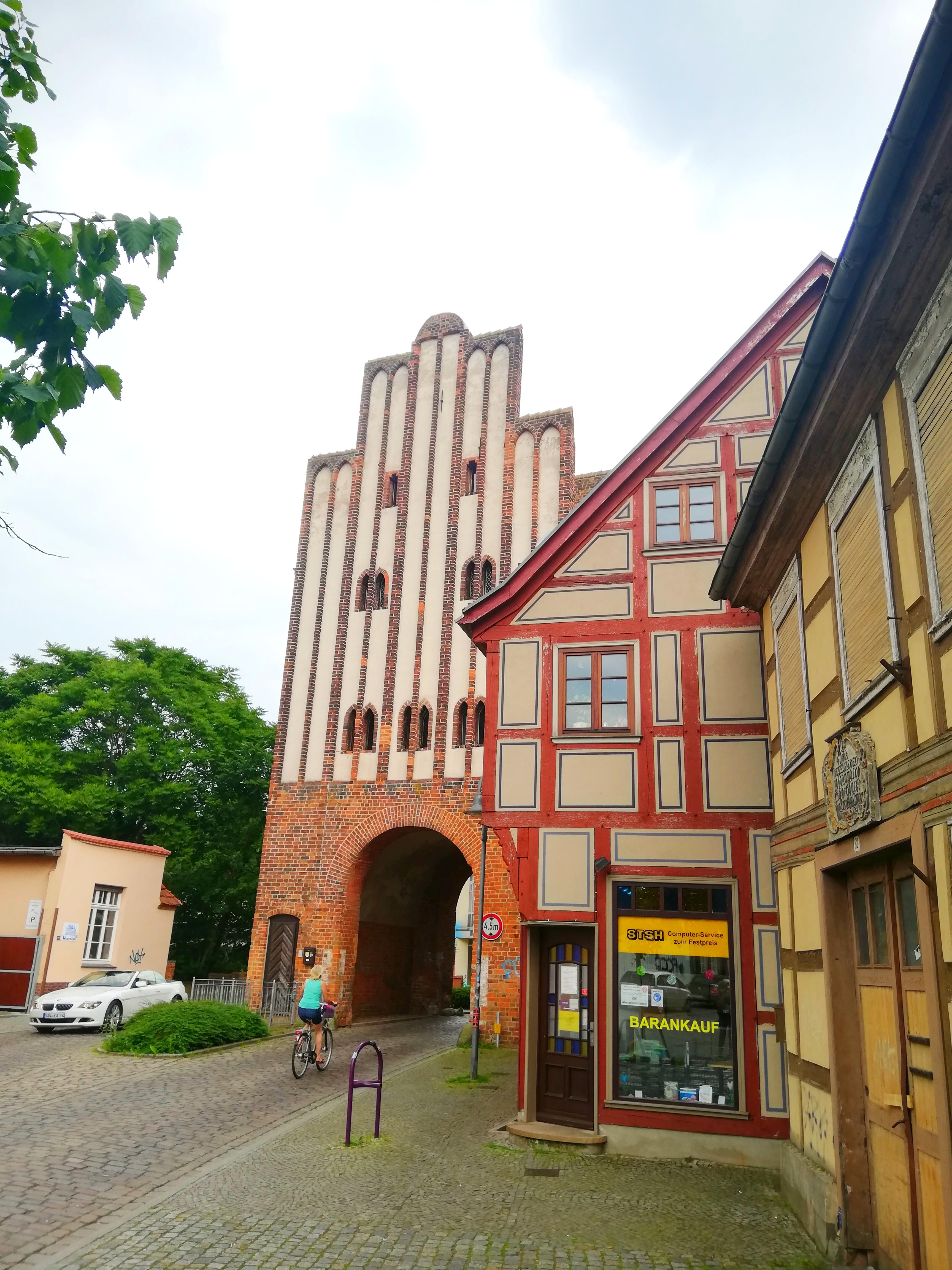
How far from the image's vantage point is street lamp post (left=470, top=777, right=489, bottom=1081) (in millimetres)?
13550

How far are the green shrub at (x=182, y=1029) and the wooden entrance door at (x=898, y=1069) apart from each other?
41.8 feet

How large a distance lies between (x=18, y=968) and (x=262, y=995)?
6004mm

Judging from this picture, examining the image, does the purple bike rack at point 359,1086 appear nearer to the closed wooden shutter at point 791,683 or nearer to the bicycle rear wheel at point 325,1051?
the bicycle rear wheel at point 325,1051

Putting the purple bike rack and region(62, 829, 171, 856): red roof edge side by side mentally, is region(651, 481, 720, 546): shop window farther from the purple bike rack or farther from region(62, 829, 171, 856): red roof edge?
region(62, 829, 171, 856): red roof edge

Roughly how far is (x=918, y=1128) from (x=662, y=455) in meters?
8.32

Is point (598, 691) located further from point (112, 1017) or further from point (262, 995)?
point (262, 995)

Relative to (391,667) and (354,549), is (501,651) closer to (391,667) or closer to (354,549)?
(391,667)

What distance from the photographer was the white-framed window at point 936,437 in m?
4.82

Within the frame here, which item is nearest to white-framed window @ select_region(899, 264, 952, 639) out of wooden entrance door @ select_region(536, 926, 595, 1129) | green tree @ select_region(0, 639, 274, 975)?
wooden entrance door @ select_region(536, 926, 595, 1129)

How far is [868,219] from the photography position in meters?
4.96

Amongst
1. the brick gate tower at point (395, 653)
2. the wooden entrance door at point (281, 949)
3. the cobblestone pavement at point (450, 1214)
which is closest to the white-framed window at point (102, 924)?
the brick gate tower at point (395, 653)

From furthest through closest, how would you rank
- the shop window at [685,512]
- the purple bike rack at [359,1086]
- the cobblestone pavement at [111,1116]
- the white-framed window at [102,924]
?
the white-framed window at [102,924]
the shop window at [685,512]
the purple bike rack at [359,1086]
the cobblestone pavement at [111,1116]

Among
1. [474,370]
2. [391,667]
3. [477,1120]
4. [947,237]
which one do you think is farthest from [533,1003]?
[474,370]

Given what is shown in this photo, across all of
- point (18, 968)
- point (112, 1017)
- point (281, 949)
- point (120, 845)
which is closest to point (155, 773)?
point (120, 845)
